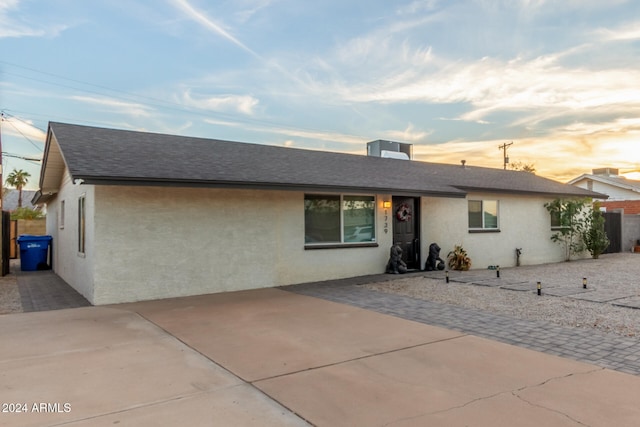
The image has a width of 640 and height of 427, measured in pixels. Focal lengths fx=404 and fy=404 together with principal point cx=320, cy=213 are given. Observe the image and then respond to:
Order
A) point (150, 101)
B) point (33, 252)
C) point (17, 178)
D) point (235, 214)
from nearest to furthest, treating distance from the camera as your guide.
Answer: point (235, 214) < point (33, 252) < point (150, 101) < point (17, 178)

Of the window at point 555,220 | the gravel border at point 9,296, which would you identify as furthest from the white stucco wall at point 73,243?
the window at point 555,220

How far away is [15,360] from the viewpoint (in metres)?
4.45

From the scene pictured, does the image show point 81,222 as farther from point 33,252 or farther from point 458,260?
point 458,260

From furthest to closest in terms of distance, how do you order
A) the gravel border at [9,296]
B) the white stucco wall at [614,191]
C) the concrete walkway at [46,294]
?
the white stucco wall at [614,191] < the concrete walkway at [46,294] < the gravel border at [9,296]

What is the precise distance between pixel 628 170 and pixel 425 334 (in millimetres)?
45207

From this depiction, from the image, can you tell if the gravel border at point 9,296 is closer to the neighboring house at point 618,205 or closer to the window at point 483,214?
the window at point 483,214

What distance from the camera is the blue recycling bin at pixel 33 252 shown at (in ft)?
44.7

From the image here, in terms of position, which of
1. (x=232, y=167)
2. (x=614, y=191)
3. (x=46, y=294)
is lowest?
(x=46, y=294)

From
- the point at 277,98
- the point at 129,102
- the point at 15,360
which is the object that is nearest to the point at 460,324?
the point at 15,360

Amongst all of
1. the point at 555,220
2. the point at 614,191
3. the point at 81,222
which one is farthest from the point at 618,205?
the point at 81,222

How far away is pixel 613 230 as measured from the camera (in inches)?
737

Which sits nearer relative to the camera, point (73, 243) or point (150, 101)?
point (73, 243)

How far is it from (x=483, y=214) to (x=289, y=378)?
1142 cm

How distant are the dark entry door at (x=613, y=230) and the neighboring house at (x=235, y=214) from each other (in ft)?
24.0
